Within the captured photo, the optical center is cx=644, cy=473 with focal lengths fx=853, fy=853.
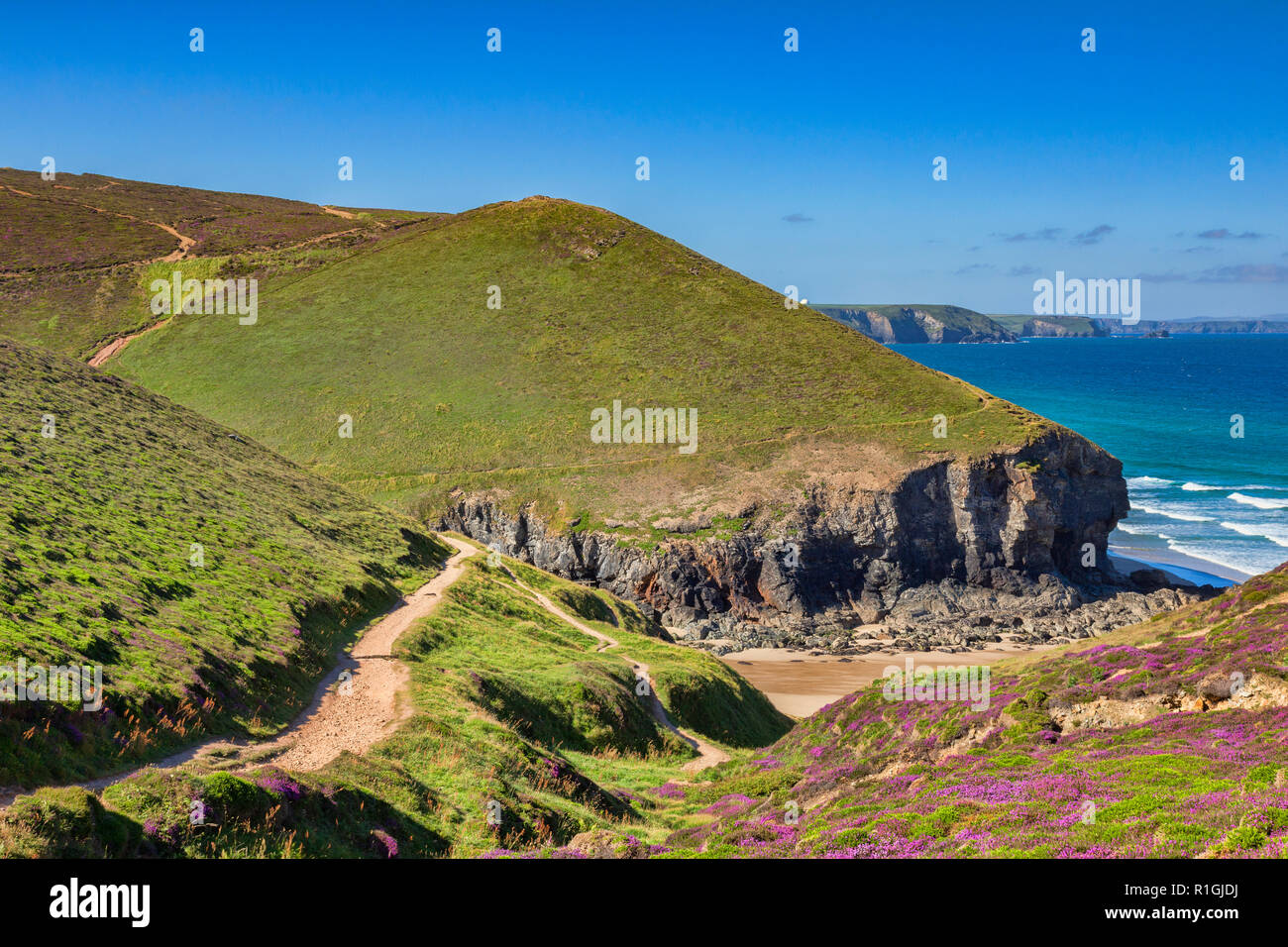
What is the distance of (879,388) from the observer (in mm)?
101500

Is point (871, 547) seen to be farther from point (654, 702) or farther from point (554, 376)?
point (554, 376)

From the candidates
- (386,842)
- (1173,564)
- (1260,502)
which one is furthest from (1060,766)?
(1260,502)

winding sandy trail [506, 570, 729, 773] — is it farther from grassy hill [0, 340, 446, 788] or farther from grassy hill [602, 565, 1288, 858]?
grassy hill [0, 340, 446, 788]

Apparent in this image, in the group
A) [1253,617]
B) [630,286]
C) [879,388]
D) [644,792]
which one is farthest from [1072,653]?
[630,286]

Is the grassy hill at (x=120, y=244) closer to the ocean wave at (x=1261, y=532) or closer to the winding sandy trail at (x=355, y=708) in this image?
the winding sandy trail at (x=355, y=708)

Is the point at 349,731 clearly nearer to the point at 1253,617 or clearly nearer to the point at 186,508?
the point at 186,508

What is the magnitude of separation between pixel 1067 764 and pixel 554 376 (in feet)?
302

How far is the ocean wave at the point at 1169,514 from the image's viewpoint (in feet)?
358

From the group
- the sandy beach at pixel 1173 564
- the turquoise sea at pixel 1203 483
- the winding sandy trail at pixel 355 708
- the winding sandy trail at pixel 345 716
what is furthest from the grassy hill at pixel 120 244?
the turquoise sea at pixel 1203 483

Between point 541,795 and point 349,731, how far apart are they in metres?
6.32

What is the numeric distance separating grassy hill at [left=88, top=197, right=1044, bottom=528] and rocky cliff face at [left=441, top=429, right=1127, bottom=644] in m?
3.35

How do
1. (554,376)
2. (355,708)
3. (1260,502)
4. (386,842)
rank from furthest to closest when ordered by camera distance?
1. (1260,502)
2. (554,376)
3. (355,708)
4. (386,842)

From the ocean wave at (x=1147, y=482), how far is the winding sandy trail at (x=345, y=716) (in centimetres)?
12390

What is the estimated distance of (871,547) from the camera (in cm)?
7962
